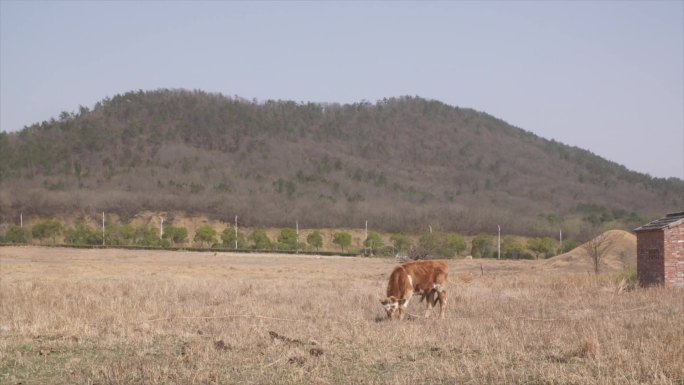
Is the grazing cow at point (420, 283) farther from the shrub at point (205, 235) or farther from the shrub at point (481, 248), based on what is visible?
the shrub at point (205, 235)

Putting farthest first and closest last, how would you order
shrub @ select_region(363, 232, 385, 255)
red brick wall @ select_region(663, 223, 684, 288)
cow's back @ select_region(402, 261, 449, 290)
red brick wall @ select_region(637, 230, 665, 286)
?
shrub @ select_region(363, 232, 385, 255), red brick wall @ select_region(637, 230, 665, 286), red brick wall @ select_region(663, 223, 684, 288), cow's back @ select_region(402, 261, 449, 290)

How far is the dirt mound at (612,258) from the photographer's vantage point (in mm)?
39784

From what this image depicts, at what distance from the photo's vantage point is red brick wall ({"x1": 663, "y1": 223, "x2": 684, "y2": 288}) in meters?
25.5

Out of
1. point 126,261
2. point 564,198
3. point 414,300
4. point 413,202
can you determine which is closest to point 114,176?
point 413,202

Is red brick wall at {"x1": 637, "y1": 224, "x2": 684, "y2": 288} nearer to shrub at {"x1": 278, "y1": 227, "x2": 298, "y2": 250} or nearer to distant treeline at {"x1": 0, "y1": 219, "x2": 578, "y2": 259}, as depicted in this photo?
distant treeline at {"x1": 0, "y1": 219, "x2": 578, "y2": 259}

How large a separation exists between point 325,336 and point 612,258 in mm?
30405

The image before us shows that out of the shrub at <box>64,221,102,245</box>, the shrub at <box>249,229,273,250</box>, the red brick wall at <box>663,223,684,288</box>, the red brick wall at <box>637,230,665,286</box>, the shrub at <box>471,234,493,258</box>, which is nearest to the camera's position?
the red brick wall at <box>663,223,684,288</box>

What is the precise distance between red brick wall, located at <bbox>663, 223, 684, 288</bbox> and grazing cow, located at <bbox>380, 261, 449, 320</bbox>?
33.7ft

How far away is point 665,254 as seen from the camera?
25.6 metres

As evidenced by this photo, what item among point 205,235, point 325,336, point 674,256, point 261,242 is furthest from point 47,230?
point 325,336

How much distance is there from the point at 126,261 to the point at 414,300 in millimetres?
27684

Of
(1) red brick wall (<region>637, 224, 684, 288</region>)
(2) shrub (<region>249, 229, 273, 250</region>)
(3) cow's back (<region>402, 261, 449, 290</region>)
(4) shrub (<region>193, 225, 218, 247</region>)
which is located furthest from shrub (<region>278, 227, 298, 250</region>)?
(3) cow's back (<region>402, 261, 449, 290</region>)

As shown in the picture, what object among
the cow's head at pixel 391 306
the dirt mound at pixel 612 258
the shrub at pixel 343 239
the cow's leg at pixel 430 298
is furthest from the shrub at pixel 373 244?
the cow's head at pixel 391 306

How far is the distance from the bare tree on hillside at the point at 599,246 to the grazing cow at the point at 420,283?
1907 cm
